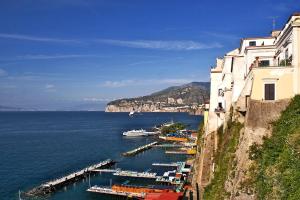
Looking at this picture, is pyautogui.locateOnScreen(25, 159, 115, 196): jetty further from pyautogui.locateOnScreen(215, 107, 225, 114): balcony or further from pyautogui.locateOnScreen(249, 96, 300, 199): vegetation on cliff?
pyautogui.locateOnScreen(249, 96, 300, 199): vegetation on cliff

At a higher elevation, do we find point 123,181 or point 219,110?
point 219,110

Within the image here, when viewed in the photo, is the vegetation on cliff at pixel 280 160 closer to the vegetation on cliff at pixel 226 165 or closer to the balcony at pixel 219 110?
the vegetation on cliff at pixel 226 165

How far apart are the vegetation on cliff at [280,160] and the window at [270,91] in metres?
1.43

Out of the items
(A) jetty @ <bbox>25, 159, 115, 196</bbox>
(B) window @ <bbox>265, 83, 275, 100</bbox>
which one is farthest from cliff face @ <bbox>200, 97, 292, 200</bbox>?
(A) jetty @ <bbox>25, 159, 115, 196</bbox>

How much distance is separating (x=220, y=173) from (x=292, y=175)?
30.9 ft

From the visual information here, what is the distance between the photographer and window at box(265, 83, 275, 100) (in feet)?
80.6

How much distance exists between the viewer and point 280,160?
68.6 ft

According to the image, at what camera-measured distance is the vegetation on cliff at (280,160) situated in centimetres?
1958

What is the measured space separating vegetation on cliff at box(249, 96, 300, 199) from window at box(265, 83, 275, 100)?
4.70 feet

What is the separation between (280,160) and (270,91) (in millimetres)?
5601

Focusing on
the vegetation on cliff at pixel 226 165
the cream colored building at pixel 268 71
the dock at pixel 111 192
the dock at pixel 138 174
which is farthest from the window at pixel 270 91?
the dock at pixel 138 174

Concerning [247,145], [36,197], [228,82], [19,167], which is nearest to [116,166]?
[19,167]

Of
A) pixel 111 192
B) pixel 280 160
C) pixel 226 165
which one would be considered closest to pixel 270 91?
pixel 280 160

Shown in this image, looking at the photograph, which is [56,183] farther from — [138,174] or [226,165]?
[226,165]
